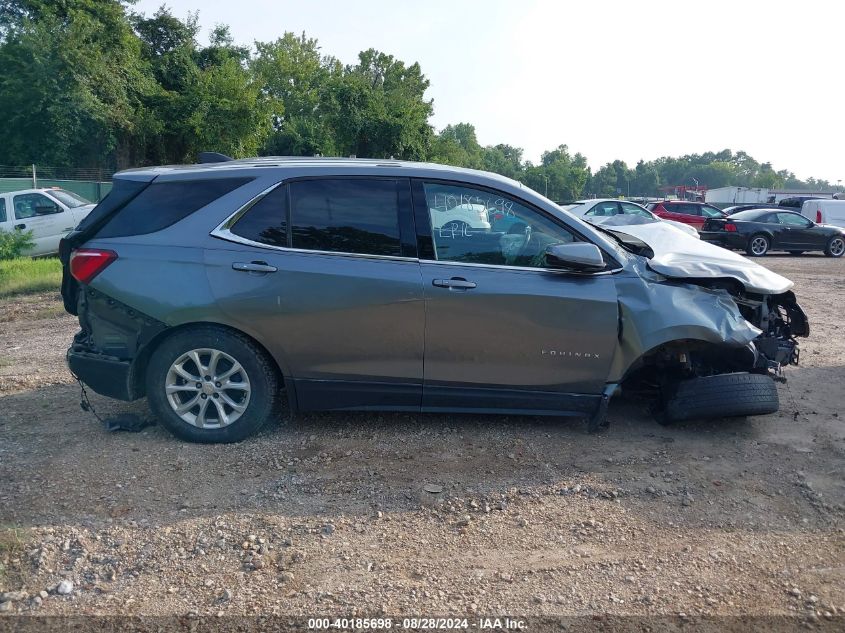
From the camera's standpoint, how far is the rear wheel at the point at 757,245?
64.0 ft

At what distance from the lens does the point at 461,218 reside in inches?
184

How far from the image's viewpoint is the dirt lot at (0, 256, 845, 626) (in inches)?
122

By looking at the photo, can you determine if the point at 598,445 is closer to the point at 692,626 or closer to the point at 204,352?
the point at 692,626

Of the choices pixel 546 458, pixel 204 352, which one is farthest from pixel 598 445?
pixel 204 352

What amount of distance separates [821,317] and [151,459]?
8.34m

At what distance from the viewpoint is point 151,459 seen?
4395 millimetres

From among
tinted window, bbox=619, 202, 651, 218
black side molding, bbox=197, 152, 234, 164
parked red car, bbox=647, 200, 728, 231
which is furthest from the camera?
parked red car, bbox=647, 200, 728, 231

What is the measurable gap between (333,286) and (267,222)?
638 mm

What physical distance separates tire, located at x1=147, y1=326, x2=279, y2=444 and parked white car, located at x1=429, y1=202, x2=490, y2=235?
4.65 feet

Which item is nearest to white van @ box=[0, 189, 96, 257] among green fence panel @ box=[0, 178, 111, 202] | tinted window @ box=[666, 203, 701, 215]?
green fence panel @ box=[0, 178, 111, 202]

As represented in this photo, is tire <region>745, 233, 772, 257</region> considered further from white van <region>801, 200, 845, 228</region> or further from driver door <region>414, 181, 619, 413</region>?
driver door <region>414, 181, 619, 413</region>

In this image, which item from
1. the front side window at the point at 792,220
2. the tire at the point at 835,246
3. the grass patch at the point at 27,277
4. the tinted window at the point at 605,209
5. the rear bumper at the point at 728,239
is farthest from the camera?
the tire at the point at 835,246

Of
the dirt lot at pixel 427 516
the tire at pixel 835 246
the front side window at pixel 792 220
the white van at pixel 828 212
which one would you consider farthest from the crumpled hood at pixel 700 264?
the white van at pixel 828 212

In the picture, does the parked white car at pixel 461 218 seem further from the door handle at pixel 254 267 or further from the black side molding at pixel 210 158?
the black side molding at pixel 210 158
